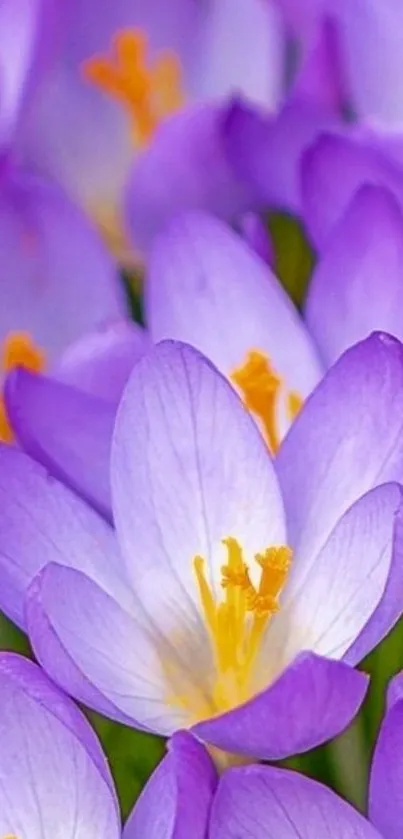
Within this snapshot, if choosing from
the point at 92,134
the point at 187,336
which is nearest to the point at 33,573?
the point at 187,336

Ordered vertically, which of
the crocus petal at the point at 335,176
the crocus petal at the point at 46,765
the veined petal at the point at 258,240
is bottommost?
the crocus petal at the point at 46,765

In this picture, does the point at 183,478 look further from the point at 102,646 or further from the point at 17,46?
the point at 17,46

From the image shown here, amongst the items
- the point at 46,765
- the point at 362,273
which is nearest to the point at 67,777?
the point at 46,765

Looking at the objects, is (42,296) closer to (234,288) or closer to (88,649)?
(234,288)

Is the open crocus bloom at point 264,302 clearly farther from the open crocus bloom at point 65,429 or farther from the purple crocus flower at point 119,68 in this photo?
the purple crocus flower at point 119,68

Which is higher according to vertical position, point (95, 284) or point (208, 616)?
point (95, 284)

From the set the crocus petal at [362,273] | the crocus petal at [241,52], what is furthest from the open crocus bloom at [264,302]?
the crocus petal at [241,52]

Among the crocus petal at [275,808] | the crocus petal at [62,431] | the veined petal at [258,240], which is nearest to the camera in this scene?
the crocus petal at [275,808]
